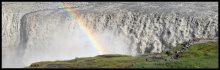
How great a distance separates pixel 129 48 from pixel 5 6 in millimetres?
31791

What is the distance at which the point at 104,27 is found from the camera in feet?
355

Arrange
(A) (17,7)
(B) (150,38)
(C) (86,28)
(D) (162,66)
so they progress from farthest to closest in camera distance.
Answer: (A) (17,7)
(C) (86,28)
(B) (150,38)
(D) (162,66)

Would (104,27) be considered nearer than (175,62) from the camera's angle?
No

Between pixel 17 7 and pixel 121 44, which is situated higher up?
pixel 17 7

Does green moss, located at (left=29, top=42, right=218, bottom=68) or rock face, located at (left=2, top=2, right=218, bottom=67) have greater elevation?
rock face, located at (left=2, top=2, right=218, bottom=67)

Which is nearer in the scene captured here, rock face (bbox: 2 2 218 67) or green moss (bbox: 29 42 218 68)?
green moss (bbox: 29 42 218 68)

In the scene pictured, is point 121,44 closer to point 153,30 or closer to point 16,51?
point 153,30

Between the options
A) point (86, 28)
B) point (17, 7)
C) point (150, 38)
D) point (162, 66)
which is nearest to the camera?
point (162, 66)

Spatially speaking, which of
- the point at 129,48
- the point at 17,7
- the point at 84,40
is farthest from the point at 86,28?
the point at 17,7

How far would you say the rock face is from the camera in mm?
100938

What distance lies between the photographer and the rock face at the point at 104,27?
331 feet

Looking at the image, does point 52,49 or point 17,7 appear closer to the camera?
point 52,49

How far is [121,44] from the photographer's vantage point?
10544 cm

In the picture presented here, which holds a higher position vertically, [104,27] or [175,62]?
[104,27]
